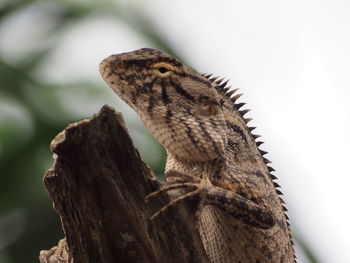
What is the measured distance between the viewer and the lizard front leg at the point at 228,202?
14.2 feet

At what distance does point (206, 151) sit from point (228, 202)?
0.48 metres

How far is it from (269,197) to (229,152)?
0.40 meters

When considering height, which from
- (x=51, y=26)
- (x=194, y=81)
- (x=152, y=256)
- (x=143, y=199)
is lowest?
(x=152, y=256)

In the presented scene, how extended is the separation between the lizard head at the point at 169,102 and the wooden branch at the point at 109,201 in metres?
0.76

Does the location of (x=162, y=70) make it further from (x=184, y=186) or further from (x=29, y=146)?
(x=29, y=146)

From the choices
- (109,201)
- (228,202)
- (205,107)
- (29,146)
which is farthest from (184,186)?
(29,146)

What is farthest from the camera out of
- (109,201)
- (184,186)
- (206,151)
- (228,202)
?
(206,151)

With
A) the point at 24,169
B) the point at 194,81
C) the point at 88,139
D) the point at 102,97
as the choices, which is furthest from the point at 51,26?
the point at 88,139

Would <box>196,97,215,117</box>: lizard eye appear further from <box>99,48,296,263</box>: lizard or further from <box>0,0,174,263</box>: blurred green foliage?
<box>0,0,174,263</box>: blurred green foliage

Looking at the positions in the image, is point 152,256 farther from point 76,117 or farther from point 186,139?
point 76,117

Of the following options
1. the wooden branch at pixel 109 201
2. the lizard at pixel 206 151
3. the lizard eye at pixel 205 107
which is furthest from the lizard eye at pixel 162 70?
the wooden branch at pixel 109 201

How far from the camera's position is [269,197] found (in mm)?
5059

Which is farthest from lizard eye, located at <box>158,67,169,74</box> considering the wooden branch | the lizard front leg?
the wooden branch

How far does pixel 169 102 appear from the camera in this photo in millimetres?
5043
